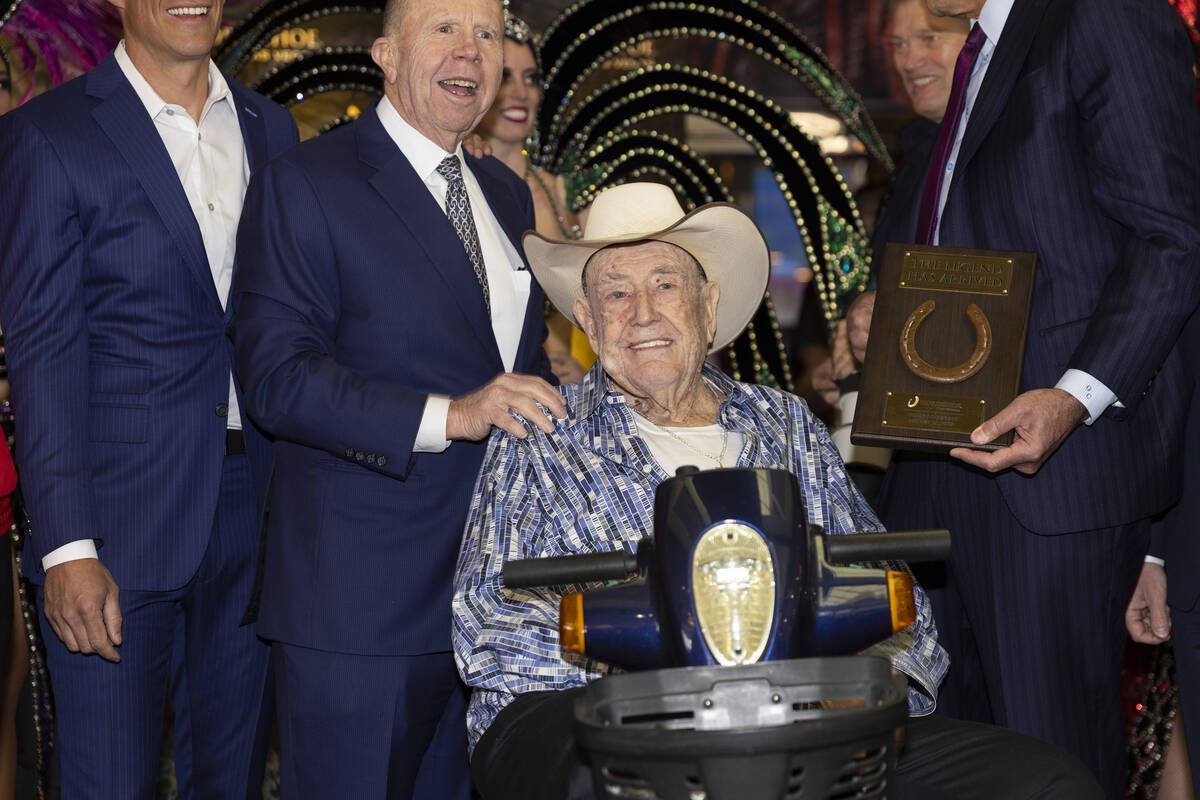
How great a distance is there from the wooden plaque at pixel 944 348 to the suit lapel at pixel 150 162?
1410 millimetres

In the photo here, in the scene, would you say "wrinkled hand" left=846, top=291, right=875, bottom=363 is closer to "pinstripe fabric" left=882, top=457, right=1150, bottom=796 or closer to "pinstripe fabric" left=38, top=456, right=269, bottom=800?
"pinstripe fabric" left=882, top=457, right=1150, bottom=796

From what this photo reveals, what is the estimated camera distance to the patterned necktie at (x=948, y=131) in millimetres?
2787

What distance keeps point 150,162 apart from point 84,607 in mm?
925

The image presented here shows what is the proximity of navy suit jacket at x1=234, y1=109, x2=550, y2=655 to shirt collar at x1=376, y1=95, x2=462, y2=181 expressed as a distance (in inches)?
2.0

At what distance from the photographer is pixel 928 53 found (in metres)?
4.05

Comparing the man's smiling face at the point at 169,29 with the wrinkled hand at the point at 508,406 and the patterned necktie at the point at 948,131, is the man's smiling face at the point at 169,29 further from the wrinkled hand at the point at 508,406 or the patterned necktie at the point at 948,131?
the patterned necktie at the point at 948,131

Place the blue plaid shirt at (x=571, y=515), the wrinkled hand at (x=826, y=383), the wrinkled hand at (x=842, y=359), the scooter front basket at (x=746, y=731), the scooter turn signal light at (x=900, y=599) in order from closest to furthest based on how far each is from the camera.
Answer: the scooter front basket at (x=746, y=731) → the scooter turn signal light at (x=900, y=599) → the blue plaid shirt at (x=571, y=515) → the wrinkled hand at (x=842, y=359) → the wrinkled hand at (x=826, y=383)

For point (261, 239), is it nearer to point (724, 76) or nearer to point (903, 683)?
point (903, 683)

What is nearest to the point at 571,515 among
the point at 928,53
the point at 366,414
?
the point at 366,414

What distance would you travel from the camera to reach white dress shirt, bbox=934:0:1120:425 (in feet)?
8.17

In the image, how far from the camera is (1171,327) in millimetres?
2500

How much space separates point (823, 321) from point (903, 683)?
3.69m

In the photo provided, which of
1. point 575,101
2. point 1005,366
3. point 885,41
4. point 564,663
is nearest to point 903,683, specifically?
point 564,663

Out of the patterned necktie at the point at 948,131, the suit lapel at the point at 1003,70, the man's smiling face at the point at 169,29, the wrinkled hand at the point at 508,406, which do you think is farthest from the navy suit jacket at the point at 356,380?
the suit lapel at the point at 1003,70
